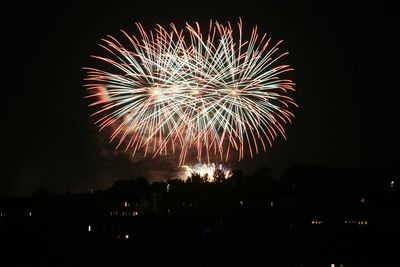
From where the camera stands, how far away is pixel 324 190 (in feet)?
267

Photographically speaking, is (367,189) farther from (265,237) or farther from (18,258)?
(18,258)

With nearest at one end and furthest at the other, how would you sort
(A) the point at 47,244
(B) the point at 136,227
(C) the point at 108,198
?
(A) the point at 47,244 → (B) the point at 136,227 → (C) the point at 108,198

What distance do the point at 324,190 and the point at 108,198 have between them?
42531 millimetres

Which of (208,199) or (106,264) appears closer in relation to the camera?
(106,264)

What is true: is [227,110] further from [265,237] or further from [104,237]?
[104,237]

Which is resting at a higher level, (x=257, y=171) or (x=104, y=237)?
(x=257, y=171)

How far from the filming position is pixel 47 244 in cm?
4191

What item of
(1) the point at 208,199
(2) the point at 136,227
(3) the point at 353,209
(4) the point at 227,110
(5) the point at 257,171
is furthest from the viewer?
(5) the point at 257,171

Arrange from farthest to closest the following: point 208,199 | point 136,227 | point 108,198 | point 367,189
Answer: point 108,198, point 208,199, point 367,189, point 136,227

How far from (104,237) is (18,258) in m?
11.2

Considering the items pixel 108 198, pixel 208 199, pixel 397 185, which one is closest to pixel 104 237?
pixel 208 199

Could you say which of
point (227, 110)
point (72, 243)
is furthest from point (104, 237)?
point (227, 110)

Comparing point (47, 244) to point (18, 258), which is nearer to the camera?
point (18, 258)

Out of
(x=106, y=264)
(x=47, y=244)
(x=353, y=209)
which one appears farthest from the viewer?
(x=353, y=209)
